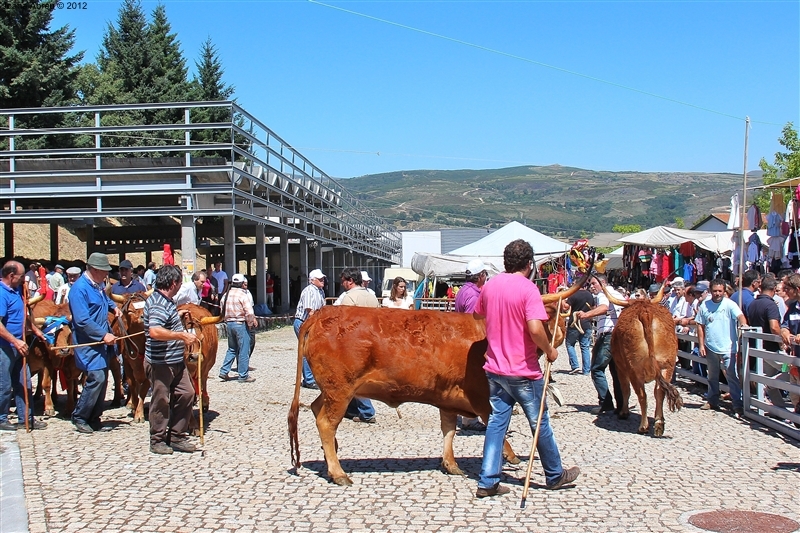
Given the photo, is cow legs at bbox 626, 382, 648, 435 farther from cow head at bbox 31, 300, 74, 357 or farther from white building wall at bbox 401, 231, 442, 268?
white building wall at bbox 401, 231, 442, 268

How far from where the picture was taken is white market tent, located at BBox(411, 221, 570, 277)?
915 inches

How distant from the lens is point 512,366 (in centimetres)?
661

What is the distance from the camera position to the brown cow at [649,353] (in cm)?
935

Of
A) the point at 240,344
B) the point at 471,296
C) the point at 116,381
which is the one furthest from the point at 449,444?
the point at 240,344

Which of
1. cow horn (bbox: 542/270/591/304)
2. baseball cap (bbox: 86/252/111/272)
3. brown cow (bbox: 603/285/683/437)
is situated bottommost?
brown cow (bbox: 603/285/683/437)

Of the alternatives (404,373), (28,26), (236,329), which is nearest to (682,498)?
(404,373)

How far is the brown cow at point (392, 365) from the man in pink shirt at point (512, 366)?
0.56 m

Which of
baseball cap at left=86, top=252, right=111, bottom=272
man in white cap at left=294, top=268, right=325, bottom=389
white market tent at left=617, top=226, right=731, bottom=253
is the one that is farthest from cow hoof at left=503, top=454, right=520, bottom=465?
white market tent at left=617, top=226, right=731, bottom=253

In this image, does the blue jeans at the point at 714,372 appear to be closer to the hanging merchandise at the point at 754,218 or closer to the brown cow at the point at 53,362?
the hanging merchandise at the point at 754,218

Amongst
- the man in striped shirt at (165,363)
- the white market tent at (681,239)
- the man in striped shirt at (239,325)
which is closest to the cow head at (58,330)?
the man in striped shirt at (165,363)

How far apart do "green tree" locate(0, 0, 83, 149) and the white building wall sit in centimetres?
3743

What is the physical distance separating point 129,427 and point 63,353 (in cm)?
136

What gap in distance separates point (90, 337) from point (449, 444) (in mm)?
4649

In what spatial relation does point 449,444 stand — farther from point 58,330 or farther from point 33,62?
point 33,62
